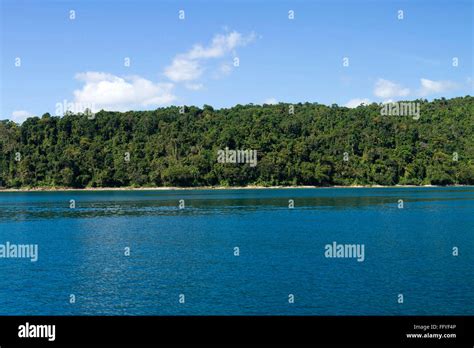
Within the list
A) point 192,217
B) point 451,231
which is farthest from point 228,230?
point 451,231

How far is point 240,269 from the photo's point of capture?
1654 inches

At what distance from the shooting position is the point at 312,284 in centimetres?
3631

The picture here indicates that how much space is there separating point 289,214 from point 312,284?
5319 cm

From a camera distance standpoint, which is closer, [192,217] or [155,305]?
[155,305]

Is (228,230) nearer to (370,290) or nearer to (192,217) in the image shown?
(192,217)

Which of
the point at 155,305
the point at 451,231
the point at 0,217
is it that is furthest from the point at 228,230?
the point at 0,217

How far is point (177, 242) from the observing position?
5791cm

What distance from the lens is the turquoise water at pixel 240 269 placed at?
31938 millimetres

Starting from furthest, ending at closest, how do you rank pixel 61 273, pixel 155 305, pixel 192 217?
pixel 192 217 < pixel 61 273 < pixel 155 305

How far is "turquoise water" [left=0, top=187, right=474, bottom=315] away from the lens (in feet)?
105
